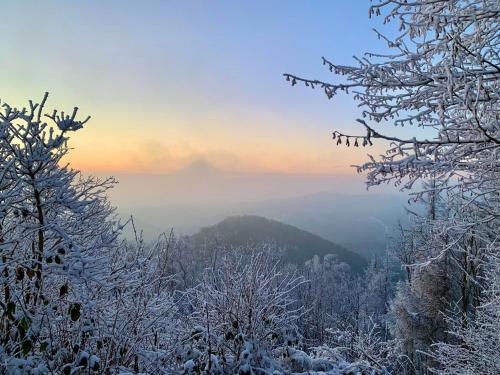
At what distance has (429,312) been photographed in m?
13.9

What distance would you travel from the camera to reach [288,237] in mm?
83812

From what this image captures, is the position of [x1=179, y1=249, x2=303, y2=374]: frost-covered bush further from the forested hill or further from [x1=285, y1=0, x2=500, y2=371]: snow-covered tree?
the forested hill

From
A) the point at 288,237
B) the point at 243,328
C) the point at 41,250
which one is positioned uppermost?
the point at 41,250

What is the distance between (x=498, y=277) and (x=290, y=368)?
3.76m

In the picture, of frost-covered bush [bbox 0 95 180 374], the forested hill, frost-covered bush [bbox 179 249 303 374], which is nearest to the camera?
frost-covered bush [bbox 0 95 180 374]

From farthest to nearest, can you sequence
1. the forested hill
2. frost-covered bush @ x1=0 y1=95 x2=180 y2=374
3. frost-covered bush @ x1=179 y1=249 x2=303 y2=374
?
the forested hill, frost-covered bush @ x1=179 y1=249 x2=303 y2=374, frost-covered bush @ x1=0 y1=95 x2=180 y2=374

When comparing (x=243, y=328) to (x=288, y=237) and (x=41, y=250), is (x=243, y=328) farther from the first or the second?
(x=288, y=237)

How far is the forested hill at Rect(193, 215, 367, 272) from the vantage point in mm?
74250

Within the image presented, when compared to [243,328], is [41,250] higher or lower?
higher

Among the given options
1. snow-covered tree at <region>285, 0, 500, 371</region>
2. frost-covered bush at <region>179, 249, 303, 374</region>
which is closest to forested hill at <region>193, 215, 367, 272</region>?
frost-covered bush at <region>179, 249, 303, 374</region>

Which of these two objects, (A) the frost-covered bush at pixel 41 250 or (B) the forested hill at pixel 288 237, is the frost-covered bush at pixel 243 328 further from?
(B) the forested hill at pixel 288 237

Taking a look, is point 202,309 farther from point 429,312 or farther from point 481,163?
point 429,312

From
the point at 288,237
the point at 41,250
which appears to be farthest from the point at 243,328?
the point at 288,237

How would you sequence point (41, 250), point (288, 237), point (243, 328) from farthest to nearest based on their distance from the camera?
point (288, 237), point (243, 328), point (41, 250)
